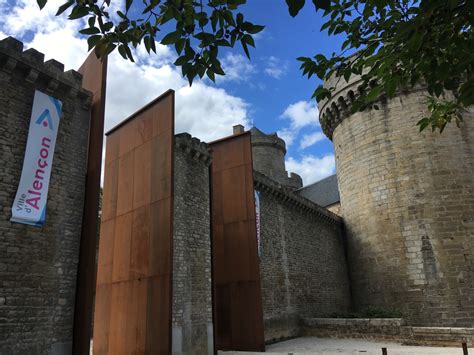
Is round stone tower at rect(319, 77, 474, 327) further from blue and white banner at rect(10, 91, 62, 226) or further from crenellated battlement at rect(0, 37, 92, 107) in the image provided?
blue and white banner at rect(10, 91, 62, 226)

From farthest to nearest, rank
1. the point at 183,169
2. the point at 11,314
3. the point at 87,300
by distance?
the point at 183,169, the point at 87,300, the point at 11,314

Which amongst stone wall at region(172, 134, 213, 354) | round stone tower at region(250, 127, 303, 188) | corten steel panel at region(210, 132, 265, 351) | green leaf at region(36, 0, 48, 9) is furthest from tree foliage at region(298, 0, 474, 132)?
round stone tower at region(250, 127, 303, 188)

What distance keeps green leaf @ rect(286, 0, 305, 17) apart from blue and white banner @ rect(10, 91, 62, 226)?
20.3ft

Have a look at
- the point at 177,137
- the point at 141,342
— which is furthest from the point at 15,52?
the point at 141,342

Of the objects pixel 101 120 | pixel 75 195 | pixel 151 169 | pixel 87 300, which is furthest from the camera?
pixel 151 169

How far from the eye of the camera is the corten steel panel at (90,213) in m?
7.02

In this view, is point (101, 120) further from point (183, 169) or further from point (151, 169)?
point (183, 169)

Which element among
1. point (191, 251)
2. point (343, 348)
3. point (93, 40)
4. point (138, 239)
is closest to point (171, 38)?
point (93, 40)

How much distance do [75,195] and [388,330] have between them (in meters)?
10.2

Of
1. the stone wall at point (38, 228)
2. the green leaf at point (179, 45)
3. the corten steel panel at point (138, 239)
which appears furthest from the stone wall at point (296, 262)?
the green leaf at point (179, 45)

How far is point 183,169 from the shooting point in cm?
1050

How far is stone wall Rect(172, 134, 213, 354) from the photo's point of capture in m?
9.16

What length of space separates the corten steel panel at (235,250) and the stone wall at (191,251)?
0.45 metres

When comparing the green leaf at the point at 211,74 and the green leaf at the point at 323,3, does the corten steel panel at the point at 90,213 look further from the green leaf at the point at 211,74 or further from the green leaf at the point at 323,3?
the green leaf at the point at 323,3
